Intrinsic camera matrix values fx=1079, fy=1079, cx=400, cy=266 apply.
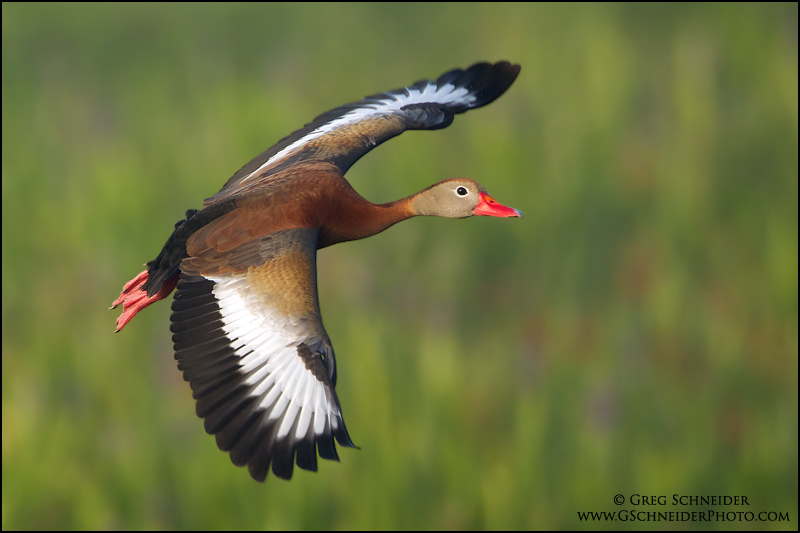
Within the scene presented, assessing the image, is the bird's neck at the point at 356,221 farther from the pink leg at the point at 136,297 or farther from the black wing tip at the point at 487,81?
the black wing tip at the point at 487,81

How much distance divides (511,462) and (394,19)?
Answer: 5301mm

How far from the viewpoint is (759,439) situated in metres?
9.66

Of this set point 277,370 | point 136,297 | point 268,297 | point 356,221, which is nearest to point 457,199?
point 356,221

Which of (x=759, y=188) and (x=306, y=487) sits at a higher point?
(x=759, y=188)

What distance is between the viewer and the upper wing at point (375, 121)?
6848 millimetres

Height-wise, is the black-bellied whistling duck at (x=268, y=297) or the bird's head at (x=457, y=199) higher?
the bird's head at (x=457, y=199)

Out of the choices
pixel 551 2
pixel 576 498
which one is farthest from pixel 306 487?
pixel 551 2

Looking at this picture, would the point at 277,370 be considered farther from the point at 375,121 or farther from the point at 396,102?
the point at 396,102

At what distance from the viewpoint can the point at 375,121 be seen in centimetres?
734

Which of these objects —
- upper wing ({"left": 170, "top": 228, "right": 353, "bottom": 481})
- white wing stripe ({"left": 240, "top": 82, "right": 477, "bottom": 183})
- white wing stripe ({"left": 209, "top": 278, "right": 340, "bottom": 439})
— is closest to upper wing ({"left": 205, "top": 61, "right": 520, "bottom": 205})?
white wing stripe ({"left": 240, "top": 82, "right": 477, "bottom": 183})

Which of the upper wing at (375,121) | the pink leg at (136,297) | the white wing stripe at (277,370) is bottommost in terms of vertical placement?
the white wing stripe at (277,370)

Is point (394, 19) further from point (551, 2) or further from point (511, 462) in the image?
point (511, 462)

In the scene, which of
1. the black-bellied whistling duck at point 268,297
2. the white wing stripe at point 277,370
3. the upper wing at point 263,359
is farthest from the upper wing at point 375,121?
the white wing stripe at point 277,370

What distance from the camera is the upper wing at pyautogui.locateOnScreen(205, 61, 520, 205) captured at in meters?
6.85
